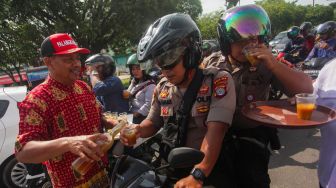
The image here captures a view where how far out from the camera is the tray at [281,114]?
1.63m

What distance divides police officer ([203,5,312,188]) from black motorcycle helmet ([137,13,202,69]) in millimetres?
382

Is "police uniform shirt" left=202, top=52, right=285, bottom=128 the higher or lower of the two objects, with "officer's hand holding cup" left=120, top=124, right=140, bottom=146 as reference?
higher

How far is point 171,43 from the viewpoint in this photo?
Answer: 69.2 inches

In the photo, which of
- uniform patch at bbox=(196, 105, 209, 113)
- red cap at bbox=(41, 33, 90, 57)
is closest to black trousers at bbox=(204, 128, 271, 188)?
uniform patch at bbox=(196, 105, 209, 113)

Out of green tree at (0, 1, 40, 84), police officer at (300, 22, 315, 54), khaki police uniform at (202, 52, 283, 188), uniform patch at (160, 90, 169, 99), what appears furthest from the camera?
green tree at (0, 1, 40, 84)

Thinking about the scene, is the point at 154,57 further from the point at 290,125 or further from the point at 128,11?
the point at 128,11

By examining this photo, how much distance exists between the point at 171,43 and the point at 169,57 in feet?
0.26

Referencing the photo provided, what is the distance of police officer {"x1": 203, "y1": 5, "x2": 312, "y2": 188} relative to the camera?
194 centimetres

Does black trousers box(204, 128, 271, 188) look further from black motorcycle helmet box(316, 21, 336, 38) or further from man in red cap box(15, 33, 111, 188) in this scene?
black motorcycle helmet box(316, 21, 336, 38)

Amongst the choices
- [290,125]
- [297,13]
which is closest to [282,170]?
[290,125]

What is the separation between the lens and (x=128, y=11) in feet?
53.4

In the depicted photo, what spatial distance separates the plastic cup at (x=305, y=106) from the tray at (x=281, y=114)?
0.10ft

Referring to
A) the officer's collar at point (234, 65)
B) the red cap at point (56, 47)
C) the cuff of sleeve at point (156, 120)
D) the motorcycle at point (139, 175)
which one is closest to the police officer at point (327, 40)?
the officer's collar at point (234, 65)

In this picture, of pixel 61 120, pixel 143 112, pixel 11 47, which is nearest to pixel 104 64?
pixel 143 112
